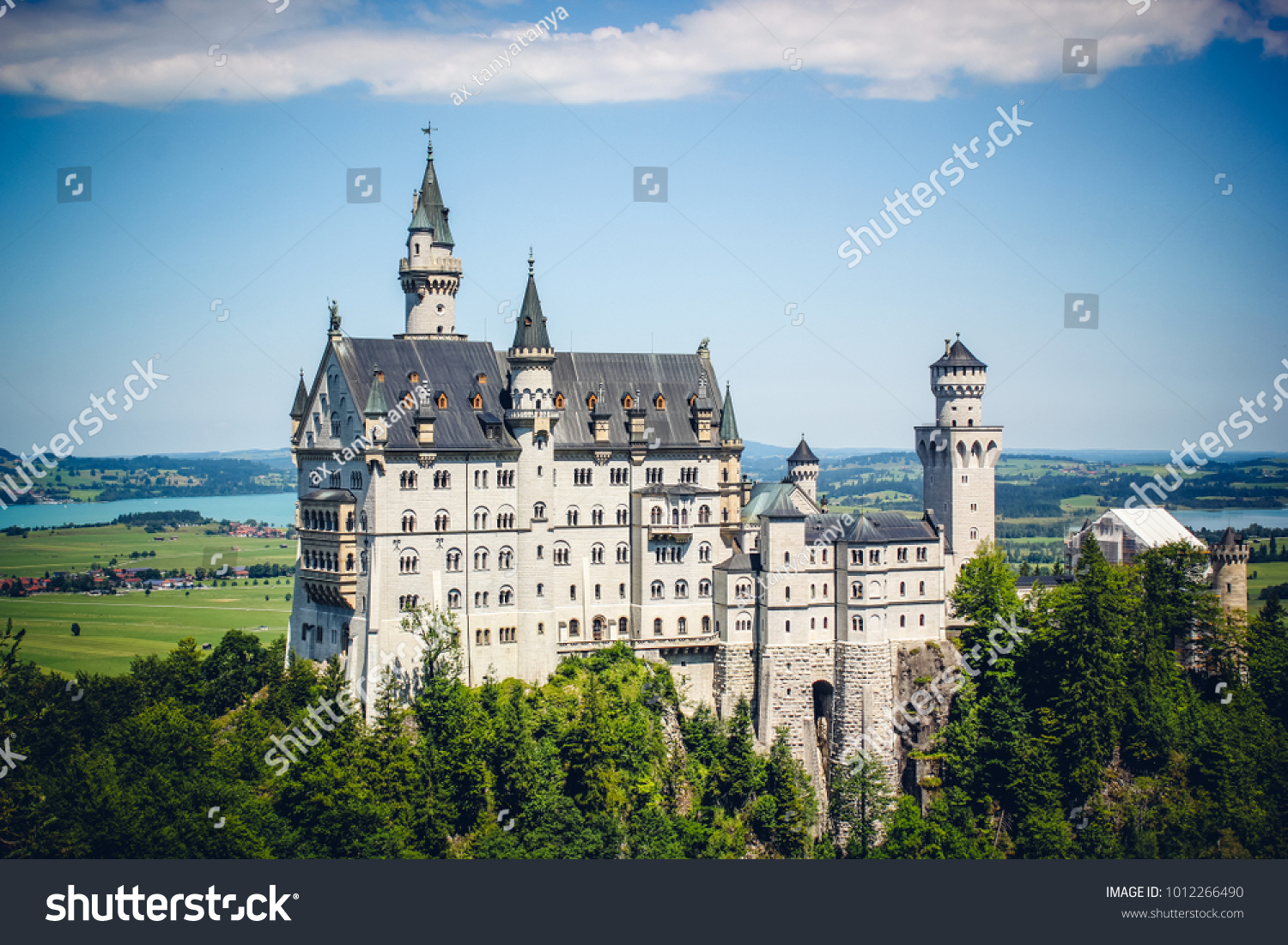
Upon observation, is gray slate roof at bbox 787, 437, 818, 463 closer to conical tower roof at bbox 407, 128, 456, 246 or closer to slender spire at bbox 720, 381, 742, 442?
slender spire at bbox 720, 381, 742, 442

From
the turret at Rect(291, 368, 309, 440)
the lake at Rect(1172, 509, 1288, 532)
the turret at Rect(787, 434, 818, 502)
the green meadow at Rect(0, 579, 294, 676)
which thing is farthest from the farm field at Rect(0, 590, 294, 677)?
the lake at Rect(1172, 509, 1288, 532)

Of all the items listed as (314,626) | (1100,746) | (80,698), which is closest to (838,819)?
(1100,746)

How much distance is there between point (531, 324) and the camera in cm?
8762

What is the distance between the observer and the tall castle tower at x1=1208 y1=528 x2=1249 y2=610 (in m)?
101

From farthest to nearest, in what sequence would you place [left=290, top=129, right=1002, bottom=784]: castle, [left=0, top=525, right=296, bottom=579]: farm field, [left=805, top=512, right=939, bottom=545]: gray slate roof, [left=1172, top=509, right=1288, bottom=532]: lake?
[left=1172, top=509, right=1288, bottom=532]: lake < [left=0, top=525, right=296, bottom=579]: farm field < [left=805, top=512, right=939, bottom=545]: gray slate roof < [left=290, top=129, right=1002, bottom=784]: castle

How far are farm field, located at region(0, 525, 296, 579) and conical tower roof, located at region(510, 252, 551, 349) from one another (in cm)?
7277

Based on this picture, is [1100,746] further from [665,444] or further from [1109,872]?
[665,444]

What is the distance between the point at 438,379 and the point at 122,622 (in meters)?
63.6

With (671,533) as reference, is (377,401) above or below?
above

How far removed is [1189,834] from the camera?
8594 cm

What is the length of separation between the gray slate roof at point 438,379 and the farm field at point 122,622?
38.3 metres

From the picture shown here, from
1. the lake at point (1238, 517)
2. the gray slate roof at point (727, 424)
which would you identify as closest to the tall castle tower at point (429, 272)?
the gray slate roof at point (727, 424)

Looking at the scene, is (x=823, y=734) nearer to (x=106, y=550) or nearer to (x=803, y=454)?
(x=803, y=454)

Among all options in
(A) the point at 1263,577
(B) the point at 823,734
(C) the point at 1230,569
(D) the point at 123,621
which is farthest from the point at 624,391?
(A) the point at 1263,577
